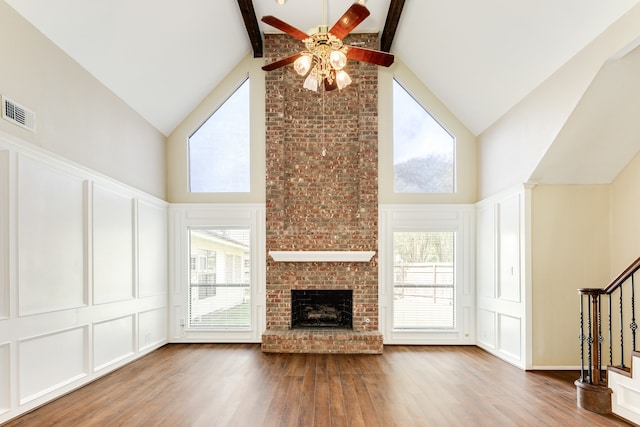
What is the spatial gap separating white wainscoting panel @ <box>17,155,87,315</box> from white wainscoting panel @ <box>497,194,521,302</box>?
513 centimetres

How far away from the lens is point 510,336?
5.41m

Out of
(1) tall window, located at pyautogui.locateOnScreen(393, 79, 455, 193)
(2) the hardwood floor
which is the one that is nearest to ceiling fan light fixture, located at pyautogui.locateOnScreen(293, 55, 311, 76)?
(2) the hardwood floor

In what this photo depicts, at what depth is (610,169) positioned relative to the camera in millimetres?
4902

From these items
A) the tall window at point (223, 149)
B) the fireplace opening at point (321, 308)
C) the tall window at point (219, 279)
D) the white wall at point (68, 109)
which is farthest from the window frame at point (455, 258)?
the white wall at point (68, 109)

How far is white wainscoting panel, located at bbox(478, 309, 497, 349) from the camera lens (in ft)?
19.4

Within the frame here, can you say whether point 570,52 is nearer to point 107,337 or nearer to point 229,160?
point 229,160

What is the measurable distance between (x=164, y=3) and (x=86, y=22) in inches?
37.2

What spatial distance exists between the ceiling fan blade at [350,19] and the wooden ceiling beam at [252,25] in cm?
249

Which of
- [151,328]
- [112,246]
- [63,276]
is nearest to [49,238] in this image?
[63,276]

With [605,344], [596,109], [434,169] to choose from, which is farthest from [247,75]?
[605,344]

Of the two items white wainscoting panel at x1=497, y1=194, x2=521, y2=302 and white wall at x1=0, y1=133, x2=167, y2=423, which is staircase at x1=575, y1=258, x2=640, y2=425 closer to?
white wainscoting panel at x1=497, y1=194, x2=521, y2=302

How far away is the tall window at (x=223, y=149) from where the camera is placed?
6.83 metres

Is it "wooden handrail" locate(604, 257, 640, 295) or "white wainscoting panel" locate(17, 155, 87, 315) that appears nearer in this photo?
"wooden handrail" locate(604, 257, 640, 295)

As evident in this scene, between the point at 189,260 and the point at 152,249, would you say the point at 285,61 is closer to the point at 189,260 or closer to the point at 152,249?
the point at 152,249
